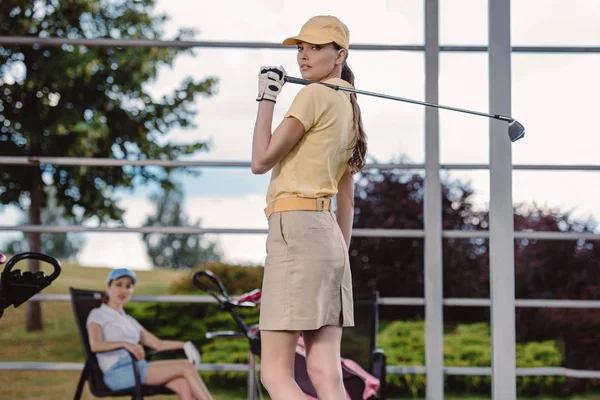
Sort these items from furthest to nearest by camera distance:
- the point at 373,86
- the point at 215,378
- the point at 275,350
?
the point at 215,378 → the point at 373,86 → the point at 275,350

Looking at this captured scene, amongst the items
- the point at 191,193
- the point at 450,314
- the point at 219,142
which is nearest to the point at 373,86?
the point at 450,314

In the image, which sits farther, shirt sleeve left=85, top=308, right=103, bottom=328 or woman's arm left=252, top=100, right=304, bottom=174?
shirt sleeve left=85, top=308, right=103, bottom=328

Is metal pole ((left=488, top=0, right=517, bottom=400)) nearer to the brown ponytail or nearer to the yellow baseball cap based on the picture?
the brown ponytail

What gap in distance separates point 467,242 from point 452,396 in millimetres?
1043

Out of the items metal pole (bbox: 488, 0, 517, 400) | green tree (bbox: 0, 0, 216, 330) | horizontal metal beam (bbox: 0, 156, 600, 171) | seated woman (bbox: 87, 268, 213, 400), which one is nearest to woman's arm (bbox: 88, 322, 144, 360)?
seated woman (bbox: 87, 268, 213, 400)

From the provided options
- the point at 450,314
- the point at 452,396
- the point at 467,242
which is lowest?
the point at 452,396

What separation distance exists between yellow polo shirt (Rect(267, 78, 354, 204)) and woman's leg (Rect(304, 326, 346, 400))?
31 cm

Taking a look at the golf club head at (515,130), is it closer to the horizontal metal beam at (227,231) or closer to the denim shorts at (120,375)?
the horizontal metal beam at (227,231)

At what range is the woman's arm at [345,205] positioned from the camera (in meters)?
2.23

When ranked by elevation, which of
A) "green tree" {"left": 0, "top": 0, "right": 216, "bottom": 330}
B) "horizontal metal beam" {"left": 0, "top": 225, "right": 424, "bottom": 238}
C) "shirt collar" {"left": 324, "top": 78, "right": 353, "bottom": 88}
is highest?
"green tree" {"left": 0, "top": 0, "right": 216, "bottom": 330}

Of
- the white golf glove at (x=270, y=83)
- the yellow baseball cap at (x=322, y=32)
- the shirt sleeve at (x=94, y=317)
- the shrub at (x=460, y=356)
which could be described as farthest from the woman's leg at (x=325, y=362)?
the shrub at (x=460, y=356)

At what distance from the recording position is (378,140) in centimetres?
669

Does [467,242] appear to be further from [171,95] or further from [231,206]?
[171,95]

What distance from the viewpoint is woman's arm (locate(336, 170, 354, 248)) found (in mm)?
2229
